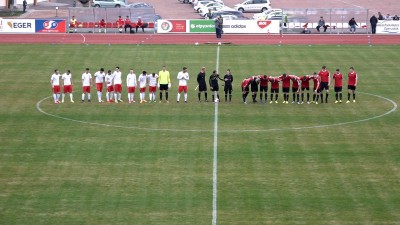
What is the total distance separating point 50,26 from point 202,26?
42.1ft

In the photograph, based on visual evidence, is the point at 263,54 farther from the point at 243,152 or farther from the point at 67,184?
the point at 67,184

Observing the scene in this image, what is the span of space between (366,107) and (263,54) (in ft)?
61.6

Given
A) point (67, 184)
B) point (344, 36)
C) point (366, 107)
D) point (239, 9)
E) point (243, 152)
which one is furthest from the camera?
point (239, 9)

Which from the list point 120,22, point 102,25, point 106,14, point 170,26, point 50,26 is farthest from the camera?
point 106,14

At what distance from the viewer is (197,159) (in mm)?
40125

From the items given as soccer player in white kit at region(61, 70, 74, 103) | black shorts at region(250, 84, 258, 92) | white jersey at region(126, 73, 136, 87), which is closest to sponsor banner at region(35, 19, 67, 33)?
soccer player in white kit at region(61, 70, 74, 103)

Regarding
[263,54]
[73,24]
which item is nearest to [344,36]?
[263,54]

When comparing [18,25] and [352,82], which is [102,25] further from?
[352,82]

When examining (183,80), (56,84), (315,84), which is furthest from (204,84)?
(56,84)

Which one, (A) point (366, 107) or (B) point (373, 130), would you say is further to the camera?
(A) point (366, 107)

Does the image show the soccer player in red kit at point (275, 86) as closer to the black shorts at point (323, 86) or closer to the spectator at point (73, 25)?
the black shorts at point (323, 86)

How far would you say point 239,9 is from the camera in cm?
10338

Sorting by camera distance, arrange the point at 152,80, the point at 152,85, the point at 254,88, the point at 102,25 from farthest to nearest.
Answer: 1. the point at 102,25
2. the point at 152,85
3. the point at 254,88
4. the point at 152,80

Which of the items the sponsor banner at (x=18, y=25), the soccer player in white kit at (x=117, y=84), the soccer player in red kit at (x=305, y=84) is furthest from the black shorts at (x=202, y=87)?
the sponsor banner at (x=18, y=25)
